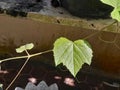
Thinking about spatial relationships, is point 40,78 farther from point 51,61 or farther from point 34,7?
point 34,7

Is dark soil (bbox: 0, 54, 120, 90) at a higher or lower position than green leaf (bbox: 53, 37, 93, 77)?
lower

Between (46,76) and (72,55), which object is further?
(46,76)

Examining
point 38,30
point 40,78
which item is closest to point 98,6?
point 38,30

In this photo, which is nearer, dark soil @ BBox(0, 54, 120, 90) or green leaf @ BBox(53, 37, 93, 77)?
green leaf @ BBox(53, 37, 93, 77)

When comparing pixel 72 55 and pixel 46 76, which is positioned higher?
pixel 72 55

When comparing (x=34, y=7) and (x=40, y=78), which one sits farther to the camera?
(x=40, y=78)
